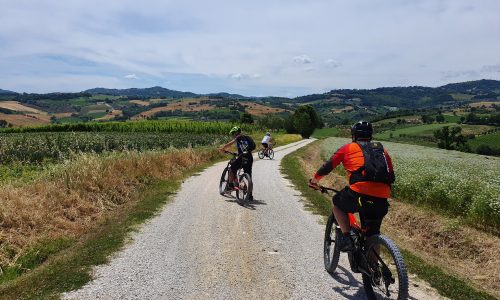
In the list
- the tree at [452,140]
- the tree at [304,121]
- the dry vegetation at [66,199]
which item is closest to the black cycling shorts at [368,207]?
the dry vegetation at [66,199]

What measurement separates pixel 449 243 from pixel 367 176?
6.83 m

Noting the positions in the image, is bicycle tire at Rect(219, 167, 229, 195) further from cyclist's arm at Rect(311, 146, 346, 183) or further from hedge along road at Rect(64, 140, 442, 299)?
cyclist's arm at Rect(311, 146, 346, 183)

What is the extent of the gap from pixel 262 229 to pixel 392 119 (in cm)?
16339

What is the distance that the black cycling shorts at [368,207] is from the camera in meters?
5.29

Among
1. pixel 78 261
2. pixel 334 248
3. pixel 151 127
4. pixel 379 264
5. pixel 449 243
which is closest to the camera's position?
pixel 379 264

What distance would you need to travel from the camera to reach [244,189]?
41.6 feet

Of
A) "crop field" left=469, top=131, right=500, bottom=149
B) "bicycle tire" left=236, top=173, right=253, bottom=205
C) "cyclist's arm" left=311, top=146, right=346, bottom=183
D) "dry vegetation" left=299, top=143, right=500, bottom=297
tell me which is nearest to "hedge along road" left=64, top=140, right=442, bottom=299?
"bicycle tire" left=236, top=173, right=253, bottom=205

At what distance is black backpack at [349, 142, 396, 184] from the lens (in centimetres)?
517

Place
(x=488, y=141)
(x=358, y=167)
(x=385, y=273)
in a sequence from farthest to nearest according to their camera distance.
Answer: (x=488, y=141) → (x=358, y=167) → (x=385, y=273)

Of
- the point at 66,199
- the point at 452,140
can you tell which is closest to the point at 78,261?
the point at 66,199

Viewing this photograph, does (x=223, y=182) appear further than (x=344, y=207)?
Yes

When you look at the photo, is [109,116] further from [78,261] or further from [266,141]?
[78,261]

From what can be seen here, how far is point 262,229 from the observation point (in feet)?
31.2

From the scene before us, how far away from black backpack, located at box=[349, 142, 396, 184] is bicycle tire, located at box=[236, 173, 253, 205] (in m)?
7.30
